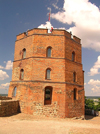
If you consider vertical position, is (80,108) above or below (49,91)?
below

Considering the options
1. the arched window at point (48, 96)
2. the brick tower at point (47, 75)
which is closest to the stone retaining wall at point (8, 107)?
the brick tower at point (47, 75)

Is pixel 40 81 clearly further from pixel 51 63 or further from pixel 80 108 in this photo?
pixel 80 108

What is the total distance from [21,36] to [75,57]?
6.74 metres

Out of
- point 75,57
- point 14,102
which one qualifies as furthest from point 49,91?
point 75,57

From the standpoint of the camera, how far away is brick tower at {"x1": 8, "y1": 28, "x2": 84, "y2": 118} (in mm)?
11345

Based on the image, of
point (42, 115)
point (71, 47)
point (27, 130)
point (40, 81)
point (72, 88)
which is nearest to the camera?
point (27, 130)

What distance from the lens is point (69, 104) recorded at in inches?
466

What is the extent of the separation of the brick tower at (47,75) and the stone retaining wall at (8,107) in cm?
49

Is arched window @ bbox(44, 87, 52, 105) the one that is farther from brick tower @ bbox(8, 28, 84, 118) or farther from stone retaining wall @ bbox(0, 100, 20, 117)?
stone retaining wall @ bbox(0, 100, 20, 117)

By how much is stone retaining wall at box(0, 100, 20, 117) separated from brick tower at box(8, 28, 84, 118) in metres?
0.49

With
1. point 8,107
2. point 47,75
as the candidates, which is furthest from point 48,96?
point 8,107

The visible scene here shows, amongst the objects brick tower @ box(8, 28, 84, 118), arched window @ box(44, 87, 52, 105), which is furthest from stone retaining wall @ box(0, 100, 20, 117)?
arched window @ box(44, 87, 52, 105)

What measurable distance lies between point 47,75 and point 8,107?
4581 millimetres

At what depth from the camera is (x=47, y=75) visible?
12.2m
